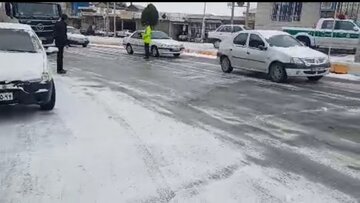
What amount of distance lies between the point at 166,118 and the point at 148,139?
4.55ft

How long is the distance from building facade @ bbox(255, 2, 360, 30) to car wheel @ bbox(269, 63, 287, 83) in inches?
851

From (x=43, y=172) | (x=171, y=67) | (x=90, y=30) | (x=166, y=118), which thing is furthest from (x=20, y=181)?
(x=90, y=30)

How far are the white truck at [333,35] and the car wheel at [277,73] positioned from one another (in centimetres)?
1152

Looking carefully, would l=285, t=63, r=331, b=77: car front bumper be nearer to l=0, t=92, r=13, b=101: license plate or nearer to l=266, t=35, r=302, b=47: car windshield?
l=266, t=35, r=302, b=47: car windshield

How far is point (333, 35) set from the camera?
2450 centimetres

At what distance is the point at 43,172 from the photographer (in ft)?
15.8

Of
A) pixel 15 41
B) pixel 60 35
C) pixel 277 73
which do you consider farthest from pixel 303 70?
pixel 15 41

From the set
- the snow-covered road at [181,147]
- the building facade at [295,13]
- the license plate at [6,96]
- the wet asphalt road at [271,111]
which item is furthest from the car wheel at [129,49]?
the license plate at [6,96]

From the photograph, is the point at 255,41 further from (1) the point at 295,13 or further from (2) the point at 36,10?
(1) the point at 295,13

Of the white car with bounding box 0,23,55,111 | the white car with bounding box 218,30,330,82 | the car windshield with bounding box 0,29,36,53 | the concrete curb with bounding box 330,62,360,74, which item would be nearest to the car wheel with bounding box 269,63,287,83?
the white car with bounding box 218,30,330,82

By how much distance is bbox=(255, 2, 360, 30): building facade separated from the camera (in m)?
33.4

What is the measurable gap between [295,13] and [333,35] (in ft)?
33.6

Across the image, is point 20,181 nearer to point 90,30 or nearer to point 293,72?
point 293,72

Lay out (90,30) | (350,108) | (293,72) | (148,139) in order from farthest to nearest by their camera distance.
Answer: (90,30), (293,72), (350,108), (148,139)
